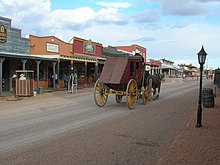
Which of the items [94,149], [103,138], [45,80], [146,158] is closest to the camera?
[146,158]

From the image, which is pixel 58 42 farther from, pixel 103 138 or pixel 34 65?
pixel 103 138

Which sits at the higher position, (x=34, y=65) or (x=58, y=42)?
(x=58, y=42)

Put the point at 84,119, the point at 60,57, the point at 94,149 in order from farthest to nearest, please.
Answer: the point at 60,57
the point at 84,119
the point at 94,149

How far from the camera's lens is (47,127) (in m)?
9.46

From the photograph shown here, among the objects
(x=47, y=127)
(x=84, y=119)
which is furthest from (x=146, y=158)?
(x=84, y=119)

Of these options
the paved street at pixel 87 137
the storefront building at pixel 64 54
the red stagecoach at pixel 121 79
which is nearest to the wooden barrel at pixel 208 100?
the paved street at pixel 87 137

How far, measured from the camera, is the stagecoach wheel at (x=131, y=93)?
13.9 m

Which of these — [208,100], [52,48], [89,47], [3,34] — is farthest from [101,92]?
[89,47]

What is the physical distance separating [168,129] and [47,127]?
12.9 ft

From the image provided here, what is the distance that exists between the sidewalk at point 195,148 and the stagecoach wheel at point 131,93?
4.77 m

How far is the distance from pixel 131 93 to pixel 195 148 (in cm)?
763

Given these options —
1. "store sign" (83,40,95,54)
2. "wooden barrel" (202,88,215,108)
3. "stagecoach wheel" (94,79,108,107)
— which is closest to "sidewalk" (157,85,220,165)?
"wooden barrel" (202,88,215,108)

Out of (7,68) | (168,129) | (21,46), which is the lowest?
(168,129)

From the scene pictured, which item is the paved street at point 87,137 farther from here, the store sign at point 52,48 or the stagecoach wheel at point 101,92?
the store sign at point 52,48
